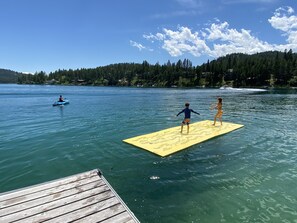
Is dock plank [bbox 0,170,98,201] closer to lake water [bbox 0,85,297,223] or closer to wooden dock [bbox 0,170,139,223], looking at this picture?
wooden dock [bbox 0,170,139,223]

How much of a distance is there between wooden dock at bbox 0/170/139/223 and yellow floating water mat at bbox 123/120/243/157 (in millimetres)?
6515

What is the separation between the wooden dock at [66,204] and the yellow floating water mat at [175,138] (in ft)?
21.4

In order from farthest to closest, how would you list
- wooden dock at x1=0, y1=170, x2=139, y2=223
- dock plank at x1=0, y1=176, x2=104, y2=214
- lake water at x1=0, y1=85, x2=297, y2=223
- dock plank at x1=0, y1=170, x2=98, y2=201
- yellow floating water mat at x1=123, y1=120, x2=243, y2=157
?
yellow floating water mat at x1=123, y1=120, x2=243, y2=157 → lake water at x1=0, y1=85, x2=297, y2=223 → dock plank at x1=0, y1=170, x2=98, y2=201 → dock plank at x1=0, y1=176, x2=104, y2=214 → wooden dock at x1=0, y1=170, x2=139, y2=223

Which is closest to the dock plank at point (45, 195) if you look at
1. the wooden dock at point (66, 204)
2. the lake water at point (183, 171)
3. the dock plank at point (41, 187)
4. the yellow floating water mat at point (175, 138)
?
the wooden dock at point (66, 204)

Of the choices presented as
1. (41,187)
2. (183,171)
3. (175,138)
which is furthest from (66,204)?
(175,138)

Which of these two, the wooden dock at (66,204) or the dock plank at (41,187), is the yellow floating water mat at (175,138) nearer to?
the dock plank at (41,187)

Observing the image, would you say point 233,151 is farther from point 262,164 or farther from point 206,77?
point 206,77

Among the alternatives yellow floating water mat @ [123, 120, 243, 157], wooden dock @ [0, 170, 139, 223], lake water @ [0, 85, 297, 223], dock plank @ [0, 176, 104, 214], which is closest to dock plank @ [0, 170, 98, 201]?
wooden dock @ [0, 170, 139, 223]

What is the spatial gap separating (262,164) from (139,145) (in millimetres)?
7262

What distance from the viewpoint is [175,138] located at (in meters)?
15.8

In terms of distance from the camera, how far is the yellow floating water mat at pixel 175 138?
44.7ft

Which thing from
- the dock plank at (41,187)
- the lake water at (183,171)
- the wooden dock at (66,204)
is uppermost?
the dock plank at (41,187)

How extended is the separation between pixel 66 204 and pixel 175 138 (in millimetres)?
10762

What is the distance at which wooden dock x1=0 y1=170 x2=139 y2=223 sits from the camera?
537cm
